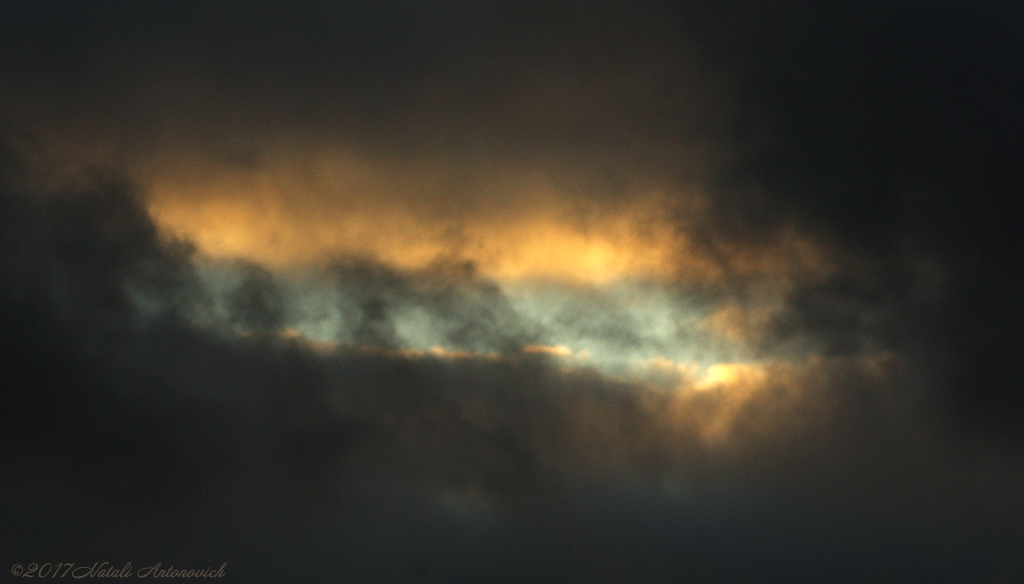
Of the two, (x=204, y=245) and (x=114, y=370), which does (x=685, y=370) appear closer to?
(x=204, y=245)

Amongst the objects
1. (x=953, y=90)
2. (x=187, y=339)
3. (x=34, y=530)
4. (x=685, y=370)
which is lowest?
(x=34, y=530)

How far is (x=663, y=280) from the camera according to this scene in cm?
2873

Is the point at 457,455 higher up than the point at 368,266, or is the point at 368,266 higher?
the point at 368,266

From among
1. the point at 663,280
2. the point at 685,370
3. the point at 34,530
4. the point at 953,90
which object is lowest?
the point at 34,530

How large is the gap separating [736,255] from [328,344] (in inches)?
622

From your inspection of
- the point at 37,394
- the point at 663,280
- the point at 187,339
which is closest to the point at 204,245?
the point at 187,339

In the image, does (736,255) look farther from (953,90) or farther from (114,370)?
(114,370)

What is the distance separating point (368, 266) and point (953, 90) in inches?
888

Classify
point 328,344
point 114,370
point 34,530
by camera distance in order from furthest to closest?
point 328,344
point 114,370
point 34,530

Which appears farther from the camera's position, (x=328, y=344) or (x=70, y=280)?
(x=328, y=344)

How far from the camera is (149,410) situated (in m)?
28.4

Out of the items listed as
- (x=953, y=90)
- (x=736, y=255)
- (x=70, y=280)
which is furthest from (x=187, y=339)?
(x=953, y=90)

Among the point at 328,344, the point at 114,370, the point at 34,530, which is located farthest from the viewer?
the point at 328,344

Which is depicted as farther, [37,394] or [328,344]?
[328,344]
